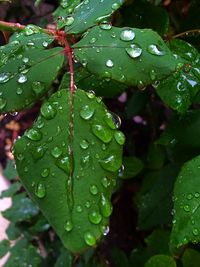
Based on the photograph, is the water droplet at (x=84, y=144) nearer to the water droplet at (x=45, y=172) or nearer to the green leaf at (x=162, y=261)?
the water droplet at (x=45, y=172)

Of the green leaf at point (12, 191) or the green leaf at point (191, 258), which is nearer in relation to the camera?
the green leaf at point (191, 258)

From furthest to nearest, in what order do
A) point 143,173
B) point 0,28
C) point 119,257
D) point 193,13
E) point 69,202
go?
point 143,173, point 119,257, point 193,13, point 0,28, point 69,202

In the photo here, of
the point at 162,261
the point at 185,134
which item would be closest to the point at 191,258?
the point at 162,261

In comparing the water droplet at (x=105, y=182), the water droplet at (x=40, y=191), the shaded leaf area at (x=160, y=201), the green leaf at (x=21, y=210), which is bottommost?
the green leaf at (x=21, y=210)

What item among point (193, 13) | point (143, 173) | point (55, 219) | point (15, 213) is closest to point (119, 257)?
point (143, 173)

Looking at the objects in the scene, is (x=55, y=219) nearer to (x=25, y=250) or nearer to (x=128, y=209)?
(x=25, y=250)

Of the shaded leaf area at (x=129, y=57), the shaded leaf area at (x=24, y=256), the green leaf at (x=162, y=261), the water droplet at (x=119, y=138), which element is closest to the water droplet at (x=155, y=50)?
the shaded leaf area at (x=129, y=57)

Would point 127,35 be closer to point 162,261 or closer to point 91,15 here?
point 91,15

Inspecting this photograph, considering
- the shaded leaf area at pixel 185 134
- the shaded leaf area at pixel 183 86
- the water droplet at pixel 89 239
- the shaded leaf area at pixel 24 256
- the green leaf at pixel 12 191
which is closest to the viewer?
the water droplet at pixel 89 239

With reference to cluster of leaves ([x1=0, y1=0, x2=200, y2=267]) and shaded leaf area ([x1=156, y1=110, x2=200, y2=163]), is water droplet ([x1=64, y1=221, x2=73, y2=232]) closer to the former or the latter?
cluster of leaves ([x1=0, y1=0, x2=200, y2=267])
